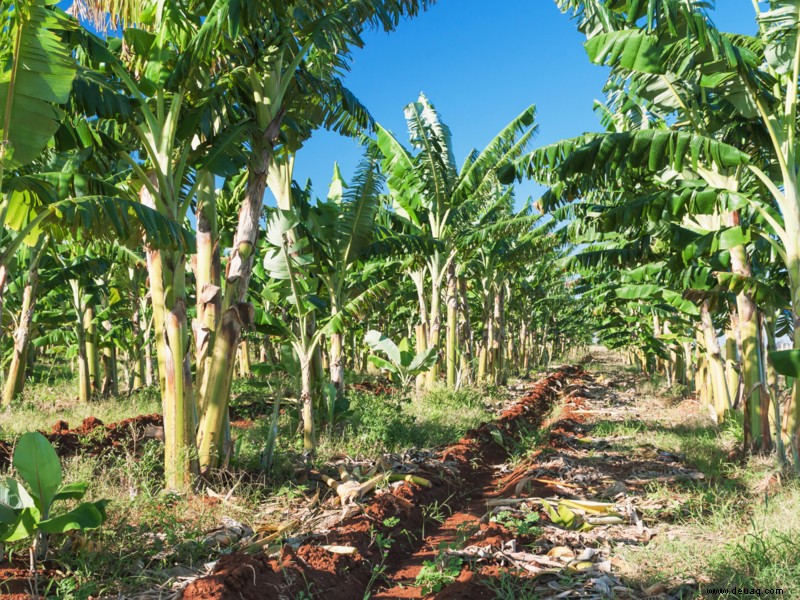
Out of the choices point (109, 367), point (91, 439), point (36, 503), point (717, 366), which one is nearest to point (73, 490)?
Result: point (36, 503)

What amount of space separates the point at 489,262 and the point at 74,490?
54.0 feet

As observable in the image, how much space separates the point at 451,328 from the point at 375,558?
11.5 meters

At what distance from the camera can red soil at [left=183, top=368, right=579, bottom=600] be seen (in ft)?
12.9

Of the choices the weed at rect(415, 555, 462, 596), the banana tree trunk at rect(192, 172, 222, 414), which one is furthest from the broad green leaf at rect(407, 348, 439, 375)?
the weed at rect(415, 555, 462, 596)

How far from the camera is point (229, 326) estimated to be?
6586 millimetres

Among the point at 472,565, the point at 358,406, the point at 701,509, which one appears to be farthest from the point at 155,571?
the point at 358,406

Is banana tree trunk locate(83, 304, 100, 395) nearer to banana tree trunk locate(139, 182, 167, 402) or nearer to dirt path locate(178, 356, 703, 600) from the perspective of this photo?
banana tree trunk locate(139, 182, 167, 402)

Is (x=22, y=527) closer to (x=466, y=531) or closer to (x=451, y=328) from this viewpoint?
(x=466, y=531)

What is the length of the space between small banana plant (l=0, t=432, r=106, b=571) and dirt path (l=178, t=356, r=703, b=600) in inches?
35.8

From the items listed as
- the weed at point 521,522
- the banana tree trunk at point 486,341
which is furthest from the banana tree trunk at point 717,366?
the banana tree trunk at point 486,341

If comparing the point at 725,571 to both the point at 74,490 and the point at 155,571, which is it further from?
the point at 74,490

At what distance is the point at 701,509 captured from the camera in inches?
229

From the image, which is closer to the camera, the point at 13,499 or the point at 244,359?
the point at 13,499

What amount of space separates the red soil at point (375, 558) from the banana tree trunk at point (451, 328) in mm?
7643
